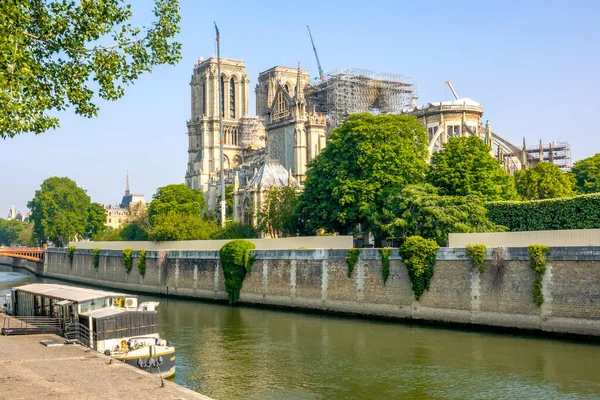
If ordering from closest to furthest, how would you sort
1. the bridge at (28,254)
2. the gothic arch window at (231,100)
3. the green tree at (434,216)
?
the green tree at (434,216) → the bridge at (28,254) → the gothic arch window at (231,100)

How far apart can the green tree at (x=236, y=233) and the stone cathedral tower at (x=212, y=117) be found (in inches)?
1923

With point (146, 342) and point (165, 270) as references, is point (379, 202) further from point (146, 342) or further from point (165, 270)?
point (146, 342)

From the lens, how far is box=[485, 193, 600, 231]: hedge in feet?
106

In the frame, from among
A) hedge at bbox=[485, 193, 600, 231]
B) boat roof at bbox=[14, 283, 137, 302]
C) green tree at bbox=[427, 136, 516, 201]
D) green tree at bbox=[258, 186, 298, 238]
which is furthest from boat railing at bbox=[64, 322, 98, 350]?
green tree at bbox=[258, 186, 298, 238]

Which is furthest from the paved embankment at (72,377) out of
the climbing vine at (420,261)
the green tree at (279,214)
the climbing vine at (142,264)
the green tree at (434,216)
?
the climbing vine at (142,264)

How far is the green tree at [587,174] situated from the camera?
57875 mm

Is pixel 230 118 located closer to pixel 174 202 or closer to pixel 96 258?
pixel 174 202

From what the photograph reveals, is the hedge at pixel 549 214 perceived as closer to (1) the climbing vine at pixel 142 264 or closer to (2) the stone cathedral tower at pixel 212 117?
(1) the climbing vine at pixel 142 264

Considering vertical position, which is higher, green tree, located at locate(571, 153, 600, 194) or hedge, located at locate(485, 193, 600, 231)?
green tree, located at locate(571, 153, 600, 194)

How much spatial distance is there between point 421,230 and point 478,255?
5941 millimetres

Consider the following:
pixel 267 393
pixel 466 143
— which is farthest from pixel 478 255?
pixel 466 143

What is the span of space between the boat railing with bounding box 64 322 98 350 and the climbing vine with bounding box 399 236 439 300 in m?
14.1

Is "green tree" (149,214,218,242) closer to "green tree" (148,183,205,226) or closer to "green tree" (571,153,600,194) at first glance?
"green tree" (148,183,205,226)

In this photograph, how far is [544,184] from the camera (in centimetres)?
5056
